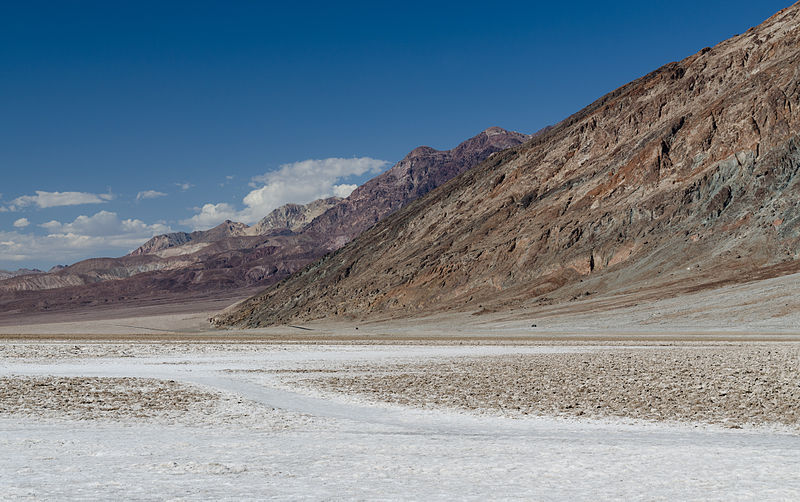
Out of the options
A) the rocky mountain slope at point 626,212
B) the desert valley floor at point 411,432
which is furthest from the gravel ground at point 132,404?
the rocky mountain slope at point 626,212

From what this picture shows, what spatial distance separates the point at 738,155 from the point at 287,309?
5840 centimetres

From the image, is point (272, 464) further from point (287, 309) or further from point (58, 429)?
point (287, 309)

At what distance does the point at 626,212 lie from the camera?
8031 cm

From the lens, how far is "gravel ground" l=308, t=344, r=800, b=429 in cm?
1377

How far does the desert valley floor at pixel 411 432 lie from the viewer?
7684 mm

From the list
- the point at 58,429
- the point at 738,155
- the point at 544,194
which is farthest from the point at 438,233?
the point at 58,429

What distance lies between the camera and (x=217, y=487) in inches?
299

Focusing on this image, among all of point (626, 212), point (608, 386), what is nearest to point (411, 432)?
point (608, 386)

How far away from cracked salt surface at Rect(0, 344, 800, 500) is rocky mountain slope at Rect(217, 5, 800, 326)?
185 ft

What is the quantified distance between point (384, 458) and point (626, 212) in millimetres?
75760

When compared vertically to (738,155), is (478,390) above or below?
below

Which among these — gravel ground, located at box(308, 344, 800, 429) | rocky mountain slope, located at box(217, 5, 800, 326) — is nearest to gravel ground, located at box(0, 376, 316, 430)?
gravel ground, located at box(308, 344, 800, 429)

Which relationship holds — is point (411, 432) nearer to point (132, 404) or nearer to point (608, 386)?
point (132, 404)

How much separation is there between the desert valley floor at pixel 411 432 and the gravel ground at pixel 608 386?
0.07m
